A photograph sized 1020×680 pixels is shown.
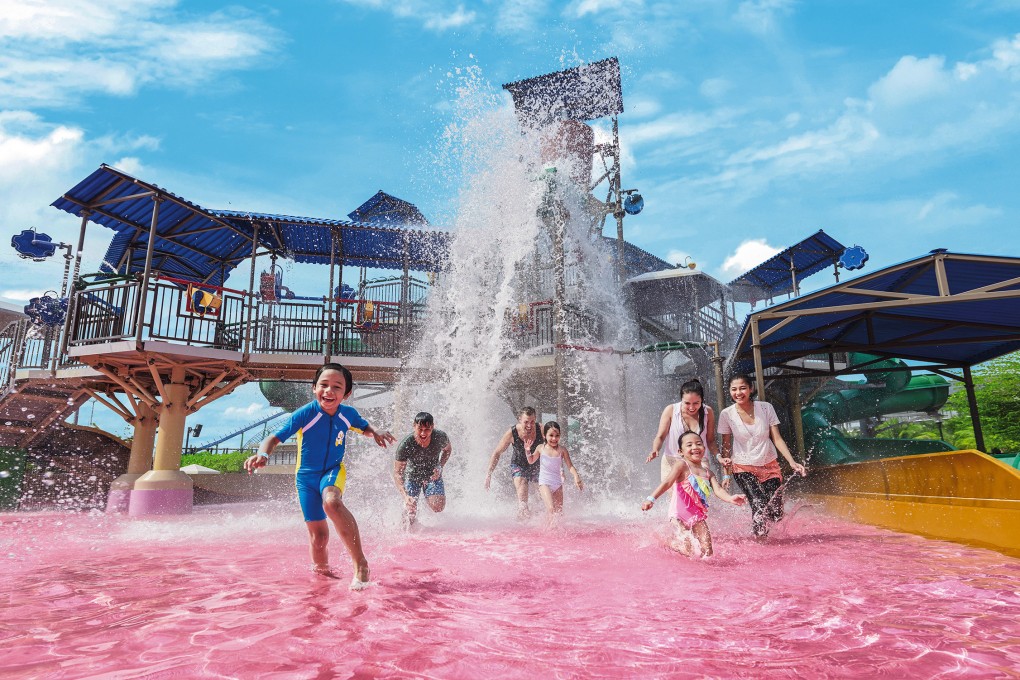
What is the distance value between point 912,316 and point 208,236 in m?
15.5

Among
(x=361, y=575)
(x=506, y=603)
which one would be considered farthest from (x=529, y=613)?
(x=361, y=575)

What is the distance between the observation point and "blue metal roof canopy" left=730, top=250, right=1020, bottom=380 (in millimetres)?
6898

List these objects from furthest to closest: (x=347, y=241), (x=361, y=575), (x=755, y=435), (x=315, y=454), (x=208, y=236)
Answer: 1. (x=347, y=241)
2. (x=208, y=236)
3. (x=755, y=435)
4. (x=315, y=454)
5. (x=361, y=575)

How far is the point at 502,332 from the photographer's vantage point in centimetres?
1431

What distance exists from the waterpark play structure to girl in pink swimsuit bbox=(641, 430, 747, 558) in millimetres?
2351

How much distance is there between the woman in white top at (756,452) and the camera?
588cm

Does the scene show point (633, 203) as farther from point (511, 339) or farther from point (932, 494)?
point (932, 494)

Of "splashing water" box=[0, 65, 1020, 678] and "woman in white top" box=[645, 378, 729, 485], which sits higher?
"woman in white top" box=[645, 378, 729, 485]

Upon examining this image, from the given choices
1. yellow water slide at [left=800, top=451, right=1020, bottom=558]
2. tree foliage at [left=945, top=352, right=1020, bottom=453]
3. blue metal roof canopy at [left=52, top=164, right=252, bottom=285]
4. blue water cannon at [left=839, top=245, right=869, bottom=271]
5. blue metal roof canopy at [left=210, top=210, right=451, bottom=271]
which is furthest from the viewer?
blue water cannon at [left=839, top=245, right=869, bottom=271]

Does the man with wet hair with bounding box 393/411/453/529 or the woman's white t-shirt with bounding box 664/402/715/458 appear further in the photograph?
the man with wet hair with bounding box 393/411/453/529

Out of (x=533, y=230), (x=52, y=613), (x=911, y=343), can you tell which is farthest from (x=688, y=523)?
(x=533, y=230)

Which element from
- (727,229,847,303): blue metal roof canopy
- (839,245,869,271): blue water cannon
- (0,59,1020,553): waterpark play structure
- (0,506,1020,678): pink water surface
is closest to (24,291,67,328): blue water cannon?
(0,59,1020,553): waterpark play structure

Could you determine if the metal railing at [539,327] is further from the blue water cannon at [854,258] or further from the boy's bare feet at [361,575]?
the blue water cannon at [854,258]

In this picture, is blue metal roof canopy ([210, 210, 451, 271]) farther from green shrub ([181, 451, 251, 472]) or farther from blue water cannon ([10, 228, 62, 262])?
green shrub ([181, 451, 251, 472])
